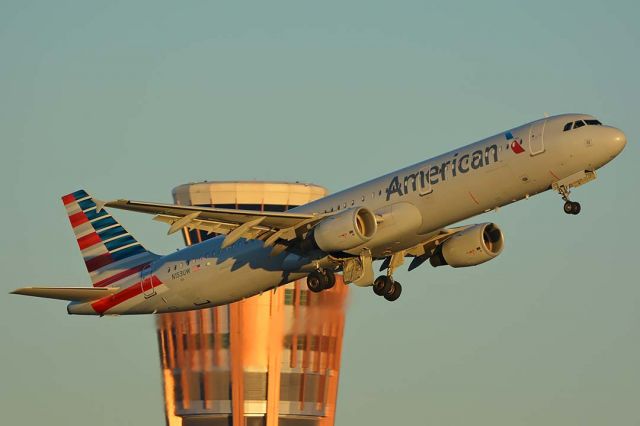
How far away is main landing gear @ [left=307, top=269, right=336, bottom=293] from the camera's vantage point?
200 feet

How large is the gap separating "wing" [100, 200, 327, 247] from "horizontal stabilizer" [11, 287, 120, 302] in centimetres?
844

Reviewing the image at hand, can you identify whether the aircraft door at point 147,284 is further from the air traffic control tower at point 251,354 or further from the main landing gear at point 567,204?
the air traffic control tower at point 251,354

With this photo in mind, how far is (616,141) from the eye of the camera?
55.6 m

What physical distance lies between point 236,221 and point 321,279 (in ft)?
15.0

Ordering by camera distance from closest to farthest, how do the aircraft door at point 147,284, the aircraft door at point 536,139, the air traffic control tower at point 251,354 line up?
the aircraft door at point 536,139, the aircraft door at point 147,284, the air traffic control tower at point 251,354

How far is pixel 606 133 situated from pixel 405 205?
861cm

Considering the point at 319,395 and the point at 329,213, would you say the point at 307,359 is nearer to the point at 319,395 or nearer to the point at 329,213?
the point at 319,395

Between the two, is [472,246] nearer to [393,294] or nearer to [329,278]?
[393,294]


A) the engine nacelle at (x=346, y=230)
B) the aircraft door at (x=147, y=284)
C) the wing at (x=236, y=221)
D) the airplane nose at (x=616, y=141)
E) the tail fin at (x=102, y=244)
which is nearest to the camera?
the airplane nose at (x=616, y=141)

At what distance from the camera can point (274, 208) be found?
138m

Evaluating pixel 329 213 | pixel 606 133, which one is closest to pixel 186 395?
pixel 329 213

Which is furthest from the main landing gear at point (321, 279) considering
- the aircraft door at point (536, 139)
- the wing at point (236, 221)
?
the aircraft door at point (536, 139)

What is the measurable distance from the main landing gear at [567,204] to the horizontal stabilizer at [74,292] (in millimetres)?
22303

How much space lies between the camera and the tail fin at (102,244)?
68.7 metres
